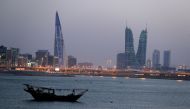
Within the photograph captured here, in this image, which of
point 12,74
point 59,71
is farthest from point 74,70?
point 12,74

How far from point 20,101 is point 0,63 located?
130260 mm

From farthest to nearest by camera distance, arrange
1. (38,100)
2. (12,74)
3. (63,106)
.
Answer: (12,74)
(38,100)
(63,106)

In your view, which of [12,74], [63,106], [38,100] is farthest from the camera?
[12,74]

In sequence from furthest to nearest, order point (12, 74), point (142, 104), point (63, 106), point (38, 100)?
1. point (12, 74)
2. point (142, 104)
3. point (38, 100)
4. point (63, 106)

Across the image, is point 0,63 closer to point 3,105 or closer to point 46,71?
point 46,71

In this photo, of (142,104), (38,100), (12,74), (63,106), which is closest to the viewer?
(63,106)

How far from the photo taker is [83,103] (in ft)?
220

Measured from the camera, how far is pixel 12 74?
19312cm

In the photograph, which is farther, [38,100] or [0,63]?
[0,63]

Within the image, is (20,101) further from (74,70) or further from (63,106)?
(74,70)

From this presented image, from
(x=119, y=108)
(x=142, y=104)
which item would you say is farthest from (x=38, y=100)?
(x=142, y=104)

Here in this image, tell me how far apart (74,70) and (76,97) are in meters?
131

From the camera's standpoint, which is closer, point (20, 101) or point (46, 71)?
point (20, 101)

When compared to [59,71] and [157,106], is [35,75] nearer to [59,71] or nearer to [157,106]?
[59,71]
